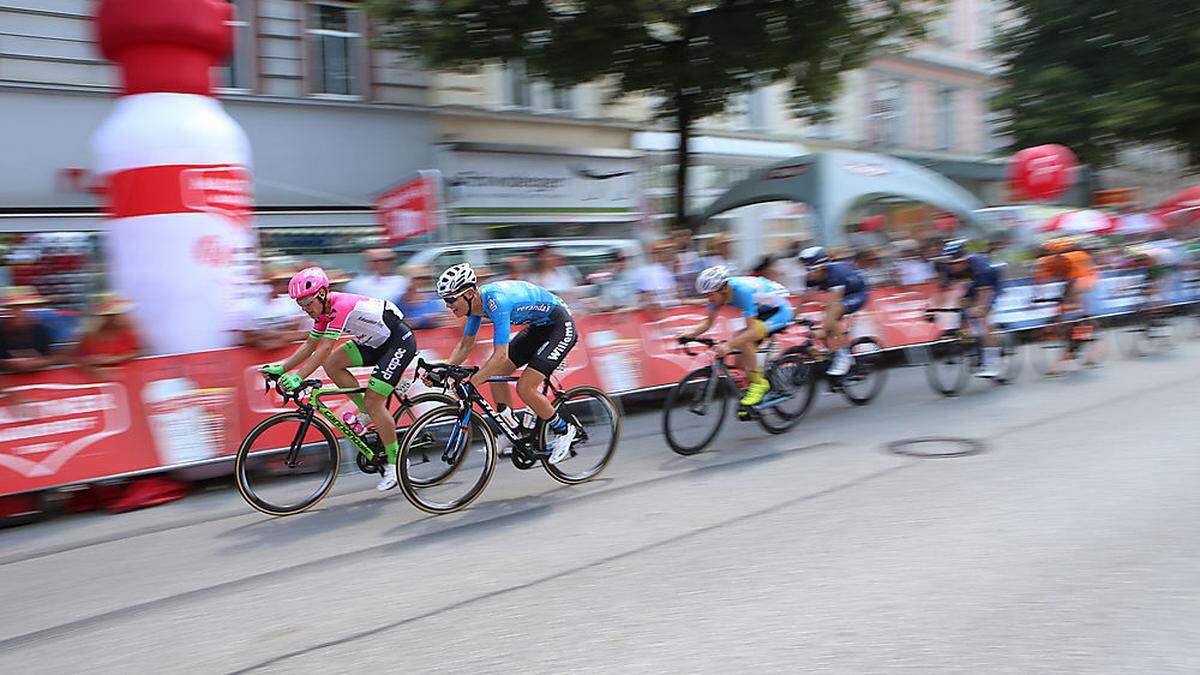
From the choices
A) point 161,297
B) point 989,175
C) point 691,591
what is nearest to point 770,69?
point 161,297

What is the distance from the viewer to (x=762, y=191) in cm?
1507

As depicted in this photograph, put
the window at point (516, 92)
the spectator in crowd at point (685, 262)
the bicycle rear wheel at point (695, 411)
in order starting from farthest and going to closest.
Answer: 1. the window at point (516, 92)
2. the spectator in crowd at point (685, 262)
3. the bicycle rear wheel at point (695, 411)

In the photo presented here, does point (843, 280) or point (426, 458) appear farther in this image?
point (843, 280)

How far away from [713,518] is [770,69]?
35.9 ft

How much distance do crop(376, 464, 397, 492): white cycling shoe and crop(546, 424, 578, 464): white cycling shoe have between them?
111cm

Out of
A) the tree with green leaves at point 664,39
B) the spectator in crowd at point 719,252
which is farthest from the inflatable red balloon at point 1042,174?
the spectator in crowd at point 719,252

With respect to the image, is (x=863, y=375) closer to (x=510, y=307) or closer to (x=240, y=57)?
(x=510, y=307)

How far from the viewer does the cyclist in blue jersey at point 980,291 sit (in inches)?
432

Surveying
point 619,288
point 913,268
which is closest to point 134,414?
point 619,288

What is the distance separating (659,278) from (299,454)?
5.80m

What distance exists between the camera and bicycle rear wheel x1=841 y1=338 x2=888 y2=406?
10195mm

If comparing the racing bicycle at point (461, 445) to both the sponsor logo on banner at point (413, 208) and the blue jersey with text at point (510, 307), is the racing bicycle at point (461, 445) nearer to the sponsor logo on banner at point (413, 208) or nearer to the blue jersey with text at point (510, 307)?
the blue jersey with text at point (510, 307)

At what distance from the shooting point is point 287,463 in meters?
6.76

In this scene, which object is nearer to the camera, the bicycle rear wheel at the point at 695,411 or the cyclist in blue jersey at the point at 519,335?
the cyclist in blue jersey at the point at 519,335
